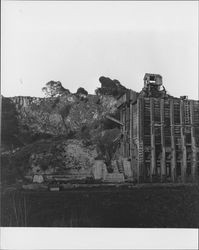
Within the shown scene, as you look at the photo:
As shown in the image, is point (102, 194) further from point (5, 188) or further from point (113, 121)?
point (5, 188)

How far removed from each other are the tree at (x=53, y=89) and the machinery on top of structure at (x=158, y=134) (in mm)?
1008

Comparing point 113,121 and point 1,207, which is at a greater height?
point 113,121

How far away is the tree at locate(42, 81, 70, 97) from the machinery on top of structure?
101cm

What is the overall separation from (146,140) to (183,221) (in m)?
1.42

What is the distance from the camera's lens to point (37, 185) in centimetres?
602

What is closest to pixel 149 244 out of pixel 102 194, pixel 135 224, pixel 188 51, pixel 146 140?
pixel 135 224

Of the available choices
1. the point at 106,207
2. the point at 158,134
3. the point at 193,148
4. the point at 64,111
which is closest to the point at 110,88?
the point at 64,111

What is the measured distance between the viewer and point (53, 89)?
6.12 m

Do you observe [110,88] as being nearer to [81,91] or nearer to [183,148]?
[81,91]

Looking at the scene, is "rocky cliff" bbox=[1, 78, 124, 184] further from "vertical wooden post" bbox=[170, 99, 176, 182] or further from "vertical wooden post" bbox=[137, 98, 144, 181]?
"vertical wooden post" bbox=[170, 99, 176, 182]

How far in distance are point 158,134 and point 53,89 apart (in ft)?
6.28

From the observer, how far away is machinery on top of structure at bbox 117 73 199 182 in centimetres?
608

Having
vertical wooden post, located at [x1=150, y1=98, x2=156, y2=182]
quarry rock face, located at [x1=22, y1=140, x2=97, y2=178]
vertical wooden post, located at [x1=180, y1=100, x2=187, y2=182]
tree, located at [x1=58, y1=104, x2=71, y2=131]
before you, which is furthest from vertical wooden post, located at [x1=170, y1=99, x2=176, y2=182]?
tree, located at [x1=58, y1=104, x2=71, y2=131]

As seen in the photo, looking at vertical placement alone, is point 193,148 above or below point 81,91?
below
